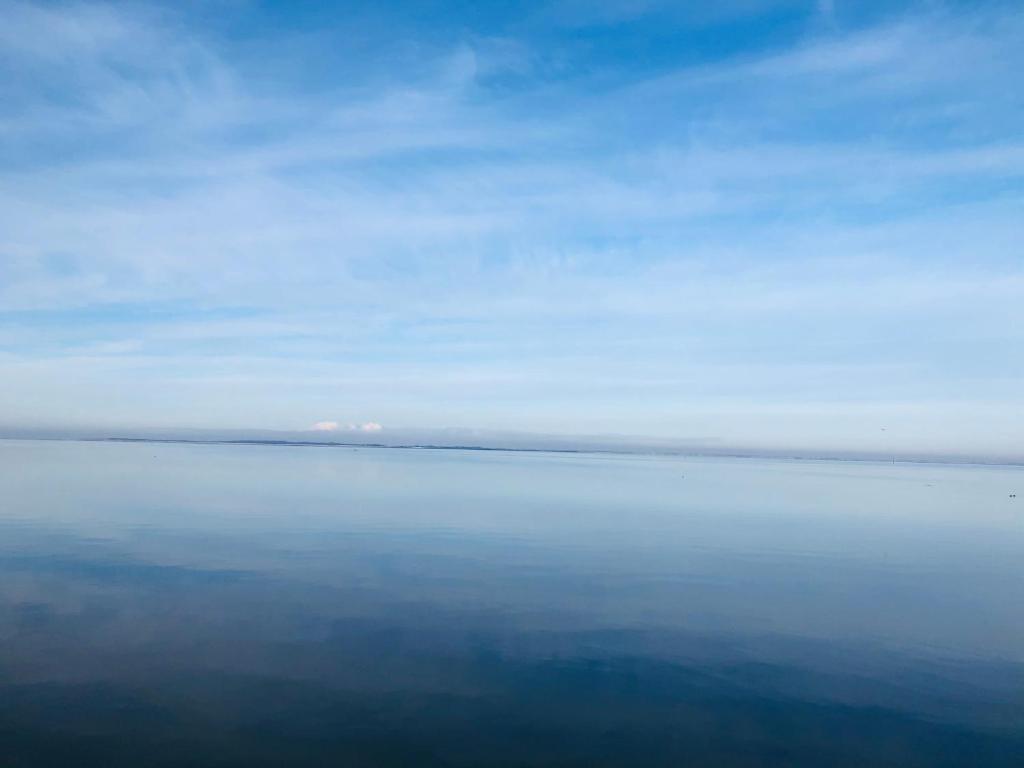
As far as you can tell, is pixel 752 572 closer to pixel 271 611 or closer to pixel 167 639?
pixel 271 611

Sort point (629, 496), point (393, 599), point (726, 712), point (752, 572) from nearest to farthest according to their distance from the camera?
1. point (726, 712)
2. point (393, 599)
3. point (752, 572)
4. point (629, 496)

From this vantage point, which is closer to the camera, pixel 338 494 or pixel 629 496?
pixel 338 494

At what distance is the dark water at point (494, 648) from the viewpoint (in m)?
12.0

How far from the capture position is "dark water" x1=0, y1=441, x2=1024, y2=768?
11984 millimetres

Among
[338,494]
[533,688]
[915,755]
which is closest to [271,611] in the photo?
[533,688]

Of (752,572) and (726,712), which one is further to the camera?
(752,572)

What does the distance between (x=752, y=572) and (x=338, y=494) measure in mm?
35587

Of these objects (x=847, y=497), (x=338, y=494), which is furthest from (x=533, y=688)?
(x=847, y=497)

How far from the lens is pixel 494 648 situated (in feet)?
54.7

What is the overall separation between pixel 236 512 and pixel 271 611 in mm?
23967

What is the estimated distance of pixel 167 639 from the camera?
648 inches

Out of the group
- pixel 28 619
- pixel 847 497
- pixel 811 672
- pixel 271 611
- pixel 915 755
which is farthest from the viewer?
pixel 847 497

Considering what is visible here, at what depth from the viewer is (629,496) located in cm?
6175

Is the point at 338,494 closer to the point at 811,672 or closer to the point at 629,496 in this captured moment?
the point at 629,496
